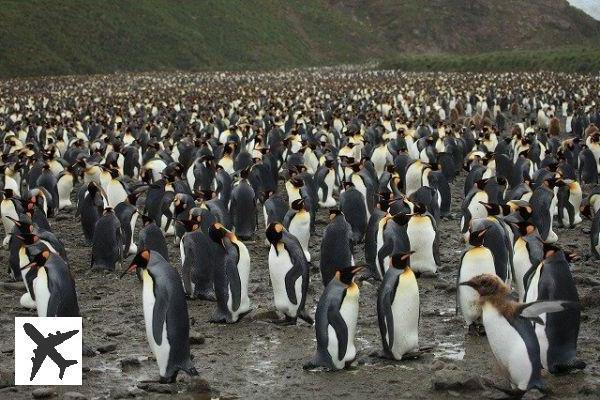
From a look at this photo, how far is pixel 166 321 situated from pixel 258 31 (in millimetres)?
64150

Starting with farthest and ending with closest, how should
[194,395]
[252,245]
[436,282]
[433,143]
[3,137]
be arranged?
[3,137] → [433,143] → [252,245] → [436,282] → [194,395]

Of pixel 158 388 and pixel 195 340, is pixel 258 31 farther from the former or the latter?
pixel 158 388

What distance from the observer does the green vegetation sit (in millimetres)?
44781

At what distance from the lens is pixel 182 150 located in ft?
50.2

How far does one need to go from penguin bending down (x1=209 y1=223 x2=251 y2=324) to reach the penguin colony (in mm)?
14

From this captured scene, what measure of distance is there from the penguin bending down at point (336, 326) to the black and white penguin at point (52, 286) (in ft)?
5.88

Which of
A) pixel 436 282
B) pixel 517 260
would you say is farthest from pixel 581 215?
pixel 517 260

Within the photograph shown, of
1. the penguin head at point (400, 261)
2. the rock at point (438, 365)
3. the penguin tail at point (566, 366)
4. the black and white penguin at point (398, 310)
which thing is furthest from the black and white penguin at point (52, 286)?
the penguin tail at point (566, 366)

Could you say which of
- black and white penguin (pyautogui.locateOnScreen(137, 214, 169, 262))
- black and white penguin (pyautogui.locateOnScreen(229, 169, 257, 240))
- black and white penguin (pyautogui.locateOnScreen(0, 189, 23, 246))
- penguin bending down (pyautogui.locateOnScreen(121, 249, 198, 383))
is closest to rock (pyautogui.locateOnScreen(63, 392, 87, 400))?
penguin bending down (pyautogui.locateOnScreen(121, 249, 198, 383))

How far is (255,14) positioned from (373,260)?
6500 centimetres

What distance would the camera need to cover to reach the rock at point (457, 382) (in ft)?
17.2

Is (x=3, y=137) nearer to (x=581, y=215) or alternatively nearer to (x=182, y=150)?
(x=182, y=150)

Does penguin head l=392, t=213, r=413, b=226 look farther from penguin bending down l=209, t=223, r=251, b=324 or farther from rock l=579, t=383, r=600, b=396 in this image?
rock l=579, t=383, r=600, b=396

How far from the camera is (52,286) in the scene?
20.4ft
